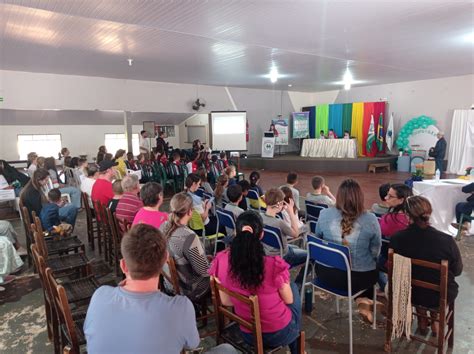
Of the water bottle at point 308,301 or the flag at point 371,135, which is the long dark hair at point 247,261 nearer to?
the water bottle at point 308,301

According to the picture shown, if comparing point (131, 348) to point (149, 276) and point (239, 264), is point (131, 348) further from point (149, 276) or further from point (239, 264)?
point (239, 264)

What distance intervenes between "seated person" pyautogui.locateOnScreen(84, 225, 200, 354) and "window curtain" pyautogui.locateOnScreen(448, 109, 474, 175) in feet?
36.2

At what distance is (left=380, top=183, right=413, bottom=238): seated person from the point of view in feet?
9.27

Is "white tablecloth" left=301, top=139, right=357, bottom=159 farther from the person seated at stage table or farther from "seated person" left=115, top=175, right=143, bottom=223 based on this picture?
"seated person" left=115, top=175, right=143, bottom=223

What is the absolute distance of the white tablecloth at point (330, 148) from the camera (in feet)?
39.9

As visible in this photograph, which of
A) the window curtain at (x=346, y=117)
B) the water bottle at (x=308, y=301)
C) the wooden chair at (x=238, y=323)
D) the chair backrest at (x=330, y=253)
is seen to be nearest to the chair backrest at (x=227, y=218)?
the water bottle at (x=308, y=301)

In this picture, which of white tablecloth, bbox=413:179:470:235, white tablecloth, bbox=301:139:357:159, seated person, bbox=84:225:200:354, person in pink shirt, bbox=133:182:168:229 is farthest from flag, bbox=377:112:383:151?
seated person, bbox=84:225:200:354

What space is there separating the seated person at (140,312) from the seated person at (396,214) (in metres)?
2.13

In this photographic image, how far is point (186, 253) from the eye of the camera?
225cm

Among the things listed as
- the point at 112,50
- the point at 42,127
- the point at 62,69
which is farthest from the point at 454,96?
the point at 42,127

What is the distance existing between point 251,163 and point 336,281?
408 inches

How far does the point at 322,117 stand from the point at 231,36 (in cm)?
960

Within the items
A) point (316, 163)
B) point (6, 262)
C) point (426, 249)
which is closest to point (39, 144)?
point (6, 262)

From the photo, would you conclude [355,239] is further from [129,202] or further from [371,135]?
[371,135]
